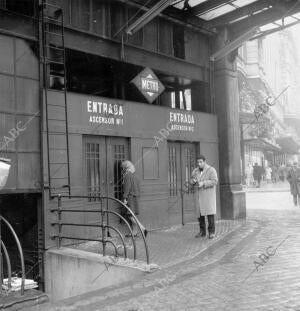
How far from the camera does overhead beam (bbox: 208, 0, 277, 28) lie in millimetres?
13075

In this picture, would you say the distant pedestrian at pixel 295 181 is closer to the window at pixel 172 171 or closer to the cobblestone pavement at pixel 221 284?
the window at pixel 172 171

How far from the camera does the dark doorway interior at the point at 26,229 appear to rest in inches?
379

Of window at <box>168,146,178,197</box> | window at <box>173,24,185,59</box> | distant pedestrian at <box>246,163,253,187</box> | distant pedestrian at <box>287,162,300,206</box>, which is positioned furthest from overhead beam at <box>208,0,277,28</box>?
distant pedestrian at <box>246,163,253,187</box>

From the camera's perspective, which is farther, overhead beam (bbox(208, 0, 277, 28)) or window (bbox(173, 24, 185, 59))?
window (bbox(173, 24, 185, 59))

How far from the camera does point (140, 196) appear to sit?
38.5 feet

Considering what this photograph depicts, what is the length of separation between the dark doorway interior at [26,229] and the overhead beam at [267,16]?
316 inches

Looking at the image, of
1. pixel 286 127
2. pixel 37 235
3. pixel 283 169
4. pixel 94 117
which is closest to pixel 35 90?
pixel 94 117

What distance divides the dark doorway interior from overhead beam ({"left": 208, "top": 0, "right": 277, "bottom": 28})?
7.59m

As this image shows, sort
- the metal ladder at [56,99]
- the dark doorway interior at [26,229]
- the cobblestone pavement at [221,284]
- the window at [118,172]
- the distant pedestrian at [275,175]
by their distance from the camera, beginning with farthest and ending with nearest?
1. the distant pedestrian at [275,175]
2. the window at [118,172]
3. the metal ladder at [56,99]
4. the dark doorway interior at [26,229]
5. the cobblestone pavement at [221,284]

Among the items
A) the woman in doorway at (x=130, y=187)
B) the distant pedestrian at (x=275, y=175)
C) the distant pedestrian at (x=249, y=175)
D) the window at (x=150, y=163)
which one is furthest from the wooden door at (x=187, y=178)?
the distant pedestrian at (x=275, y=175)

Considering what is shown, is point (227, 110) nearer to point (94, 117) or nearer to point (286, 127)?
point (94, 117)

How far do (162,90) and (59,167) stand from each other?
4.12 metres

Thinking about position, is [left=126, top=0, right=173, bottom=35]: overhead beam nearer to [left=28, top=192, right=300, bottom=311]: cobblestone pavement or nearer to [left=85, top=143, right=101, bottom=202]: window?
[left=85, top=143, right=101, bottom=202]: window

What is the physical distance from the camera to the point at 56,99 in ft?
32.9
